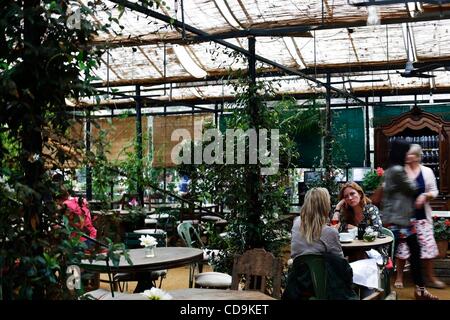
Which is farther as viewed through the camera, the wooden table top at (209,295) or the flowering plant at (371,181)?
the flowering plant at (371,181)

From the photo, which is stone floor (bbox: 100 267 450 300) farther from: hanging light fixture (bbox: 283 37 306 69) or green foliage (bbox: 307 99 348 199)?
hanging light fixture (bbox: 283 37 306 69)

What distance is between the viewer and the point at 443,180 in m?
11.3

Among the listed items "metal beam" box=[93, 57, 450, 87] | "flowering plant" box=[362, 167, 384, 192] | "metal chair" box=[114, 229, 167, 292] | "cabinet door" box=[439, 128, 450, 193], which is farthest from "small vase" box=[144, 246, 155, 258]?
"cabinet door" box=[439, 128, 450, 193]

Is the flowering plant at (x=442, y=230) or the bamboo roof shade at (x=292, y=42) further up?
the bamboo roof shade at (x=292, y=42)

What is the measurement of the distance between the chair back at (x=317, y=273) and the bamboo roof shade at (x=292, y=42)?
9.70 feet

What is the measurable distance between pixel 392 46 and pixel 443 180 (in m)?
3.31

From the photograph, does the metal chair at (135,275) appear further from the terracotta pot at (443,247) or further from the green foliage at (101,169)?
the terracotta pot at (443,247)

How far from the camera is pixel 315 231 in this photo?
4254 millimetres

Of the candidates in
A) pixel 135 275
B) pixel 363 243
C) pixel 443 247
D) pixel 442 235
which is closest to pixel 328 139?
pixel 442 235

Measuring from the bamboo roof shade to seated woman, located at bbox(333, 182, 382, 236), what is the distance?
1.92 m

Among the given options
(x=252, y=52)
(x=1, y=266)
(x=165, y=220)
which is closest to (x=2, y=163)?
(x=1, y=266)

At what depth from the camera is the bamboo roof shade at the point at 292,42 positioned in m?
7.04

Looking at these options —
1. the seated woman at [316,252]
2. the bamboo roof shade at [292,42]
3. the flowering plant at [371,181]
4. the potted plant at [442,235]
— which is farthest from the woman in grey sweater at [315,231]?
the flowering plant at [371,181]
